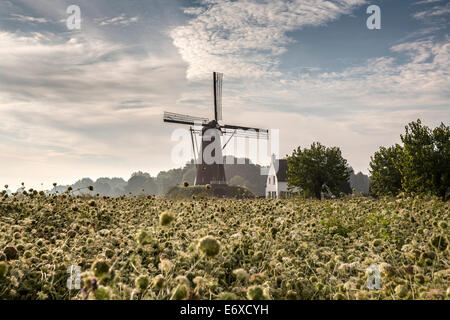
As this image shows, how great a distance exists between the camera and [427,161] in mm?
32438

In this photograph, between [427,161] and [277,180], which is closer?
[427,161]

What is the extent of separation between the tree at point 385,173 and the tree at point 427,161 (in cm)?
427

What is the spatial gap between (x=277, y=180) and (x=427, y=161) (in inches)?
1128

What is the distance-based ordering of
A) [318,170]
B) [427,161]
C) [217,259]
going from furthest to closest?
[318,170], [427,161], [217,259]

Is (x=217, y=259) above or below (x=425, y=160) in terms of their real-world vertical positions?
below


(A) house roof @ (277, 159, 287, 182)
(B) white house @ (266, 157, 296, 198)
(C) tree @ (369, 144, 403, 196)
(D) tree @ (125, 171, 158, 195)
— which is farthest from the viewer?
(D) tree @ (125, 171, 158, 195)

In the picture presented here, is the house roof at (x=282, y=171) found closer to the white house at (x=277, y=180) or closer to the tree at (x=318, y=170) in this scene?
the white house at (x=277, y=180)

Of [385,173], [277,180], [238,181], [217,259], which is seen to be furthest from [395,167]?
[238,181]

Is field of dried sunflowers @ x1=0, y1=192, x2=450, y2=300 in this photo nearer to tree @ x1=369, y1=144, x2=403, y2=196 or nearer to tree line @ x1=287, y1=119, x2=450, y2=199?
tree line @ x1=287, y1=119, x2=450, y2=199

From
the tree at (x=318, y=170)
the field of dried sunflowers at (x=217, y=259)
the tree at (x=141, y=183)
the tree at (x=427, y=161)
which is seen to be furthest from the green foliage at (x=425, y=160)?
the tree at (x=141, y=183)

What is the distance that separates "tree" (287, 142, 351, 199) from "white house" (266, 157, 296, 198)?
13.8 metres

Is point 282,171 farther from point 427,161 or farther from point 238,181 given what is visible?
point 238,181

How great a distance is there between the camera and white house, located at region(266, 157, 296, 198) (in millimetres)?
58625

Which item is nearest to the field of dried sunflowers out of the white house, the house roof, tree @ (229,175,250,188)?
the white house
